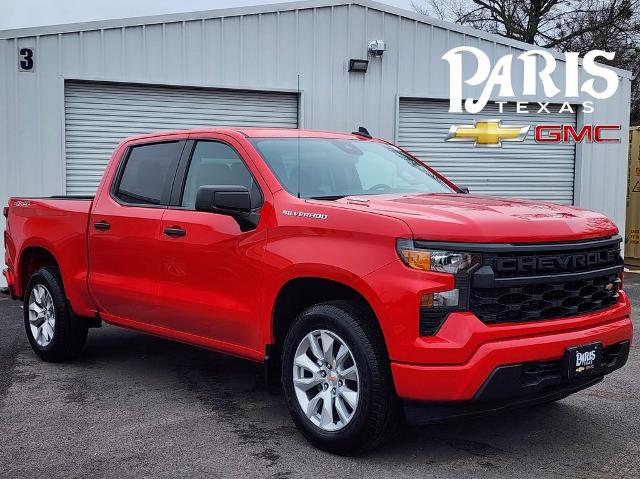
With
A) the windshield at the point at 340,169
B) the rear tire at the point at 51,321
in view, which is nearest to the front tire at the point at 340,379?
the windshield at the point at 340,169

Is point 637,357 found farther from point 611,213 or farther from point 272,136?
point 611,213

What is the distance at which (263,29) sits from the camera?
41.7 ft

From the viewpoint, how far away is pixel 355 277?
404 centimetres

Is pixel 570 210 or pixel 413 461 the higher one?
pixel 570 210

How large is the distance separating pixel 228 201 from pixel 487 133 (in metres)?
10.8

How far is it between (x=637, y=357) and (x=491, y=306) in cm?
367

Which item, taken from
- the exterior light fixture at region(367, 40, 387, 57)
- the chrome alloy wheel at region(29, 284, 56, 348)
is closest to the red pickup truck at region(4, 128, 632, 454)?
the chrome alloy wheel at region(29, 284, 56, 348)

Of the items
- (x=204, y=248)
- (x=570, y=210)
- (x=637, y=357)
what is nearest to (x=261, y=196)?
(x=204, y=248)

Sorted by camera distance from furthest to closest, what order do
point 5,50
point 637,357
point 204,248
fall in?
point 5,50 < point 637,357 < point 204,248

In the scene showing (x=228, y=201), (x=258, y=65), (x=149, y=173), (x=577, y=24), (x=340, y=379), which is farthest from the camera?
(x=577, y=24)

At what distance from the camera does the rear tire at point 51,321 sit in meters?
6.49

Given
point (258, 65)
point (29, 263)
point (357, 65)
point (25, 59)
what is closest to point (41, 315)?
point (29, 263)

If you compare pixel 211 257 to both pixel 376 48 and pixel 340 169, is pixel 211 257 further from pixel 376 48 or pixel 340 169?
pixel 376 48

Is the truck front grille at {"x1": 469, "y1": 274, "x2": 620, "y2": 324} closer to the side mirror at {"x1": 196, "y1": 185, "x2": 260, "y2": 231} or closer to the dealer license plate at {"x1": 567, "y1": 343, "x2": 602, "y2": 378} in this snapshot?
the dealer license plate at {"x1": 567, "y1": 343, "x2": 602, "y2": 378}
